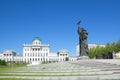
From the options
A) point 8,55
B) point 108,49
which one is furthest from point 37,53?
point 108,49

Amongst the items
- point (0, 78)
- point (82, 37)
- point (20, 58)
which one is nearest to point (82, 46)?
point (82, 37)

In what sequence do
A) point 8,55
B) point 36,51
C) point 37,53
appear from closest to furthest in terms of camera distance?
point 8,55
point 37,53
point 36,51

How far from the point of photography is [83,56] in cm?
4338

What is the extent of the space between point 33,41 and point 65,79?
163 meters

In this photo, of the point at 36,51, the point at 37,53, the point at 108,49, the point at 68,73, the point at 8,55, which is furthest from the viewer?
the point at 36,51

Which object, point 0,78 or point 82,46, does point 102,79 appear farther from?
point 82,46

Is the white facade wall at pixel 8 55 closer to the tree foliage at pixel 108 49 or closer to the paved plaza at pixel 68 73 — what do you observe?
the tree foliage at pixel 108 49

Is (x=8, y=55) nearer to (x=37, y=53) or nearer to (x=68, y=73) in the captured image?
(x=37, y=53)

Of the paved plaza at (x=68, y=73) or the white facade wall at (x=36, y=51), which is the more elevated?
the white facade wall at (x=36, y=51)

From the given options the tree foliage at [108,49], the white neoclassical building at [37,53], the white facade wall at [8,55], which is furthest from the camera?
the white neoclassical building at [37,53]

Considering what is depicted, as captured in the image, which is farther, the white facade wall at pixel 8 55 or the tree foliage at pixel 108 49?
the white facade wall at pixel 8 55

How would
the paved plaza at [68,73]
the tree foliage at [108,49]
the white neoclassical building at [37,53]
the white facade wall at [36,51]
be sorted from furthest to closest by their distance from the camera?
the white facade wall at [36,51] < the white neoclassical building at [37,53] < the tree foliage at [108,49] < the paved plaza at [68,73]

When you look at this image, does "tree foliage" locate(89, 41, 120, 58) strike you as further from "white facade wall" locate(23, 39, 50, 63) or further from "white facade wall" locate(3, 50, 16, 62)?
"white facade wall" locate(3, 50, 16, 62)

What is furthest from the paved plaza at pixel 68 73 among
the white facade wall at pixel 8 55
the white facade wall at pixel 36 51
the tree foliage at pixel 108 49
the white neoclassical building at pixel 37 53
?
the white facade wall at pixel 36 51
